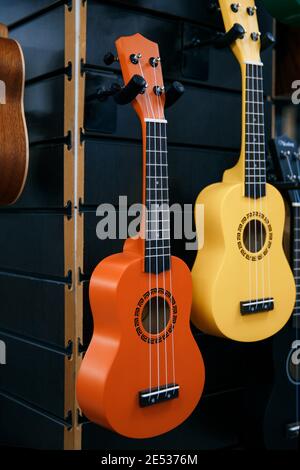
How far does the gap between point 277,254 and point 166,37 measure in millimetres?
672

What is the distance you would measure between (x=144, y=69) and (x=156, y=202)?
32 cm

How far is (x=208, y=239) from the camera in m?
1.61

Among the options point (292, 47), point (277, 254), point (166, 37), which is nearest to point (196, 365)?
point (277, 254)

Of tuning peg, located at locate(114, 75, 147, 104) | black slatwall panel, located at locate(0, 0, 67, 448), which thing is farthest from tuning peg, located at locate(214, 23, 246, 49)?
black slatwall panel, located at locate(0, 0, 67, 448)

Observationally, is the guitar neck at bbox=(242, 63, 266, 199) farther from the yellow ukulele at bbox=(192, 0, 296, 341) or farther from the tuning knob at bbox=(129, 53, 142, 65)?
the tuning knob at bbox=(129, 53, 142, 65)

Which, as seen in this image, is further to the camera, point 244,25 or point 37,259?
point 37,259

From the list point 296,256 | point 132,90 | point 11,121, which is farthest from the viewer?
point 296,256

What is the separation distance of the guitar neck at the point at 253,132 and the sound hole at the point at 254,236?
0.07 m

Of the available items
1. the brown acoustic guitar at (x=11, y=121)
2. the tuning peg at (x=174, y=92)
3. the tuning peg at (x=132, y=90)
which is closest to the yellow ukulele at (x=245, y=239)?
the tuning peg at (x=174, y=92)

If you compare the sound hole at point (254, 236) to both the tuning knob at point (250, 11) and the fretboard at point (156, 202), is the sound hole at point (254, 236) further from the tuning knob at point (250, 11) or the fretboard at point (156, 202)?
the tuning knob at point (250, 11)

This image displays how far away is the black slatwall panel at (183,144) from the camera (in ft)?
5.37

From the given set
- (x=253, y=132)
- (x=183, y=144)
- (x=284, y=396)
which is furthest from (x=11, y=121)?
(x=284, y=396)

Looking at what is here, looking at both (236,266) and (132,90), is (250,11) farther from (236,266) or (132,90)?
(236,266)

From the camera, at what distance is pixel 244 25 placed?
5.32ft
